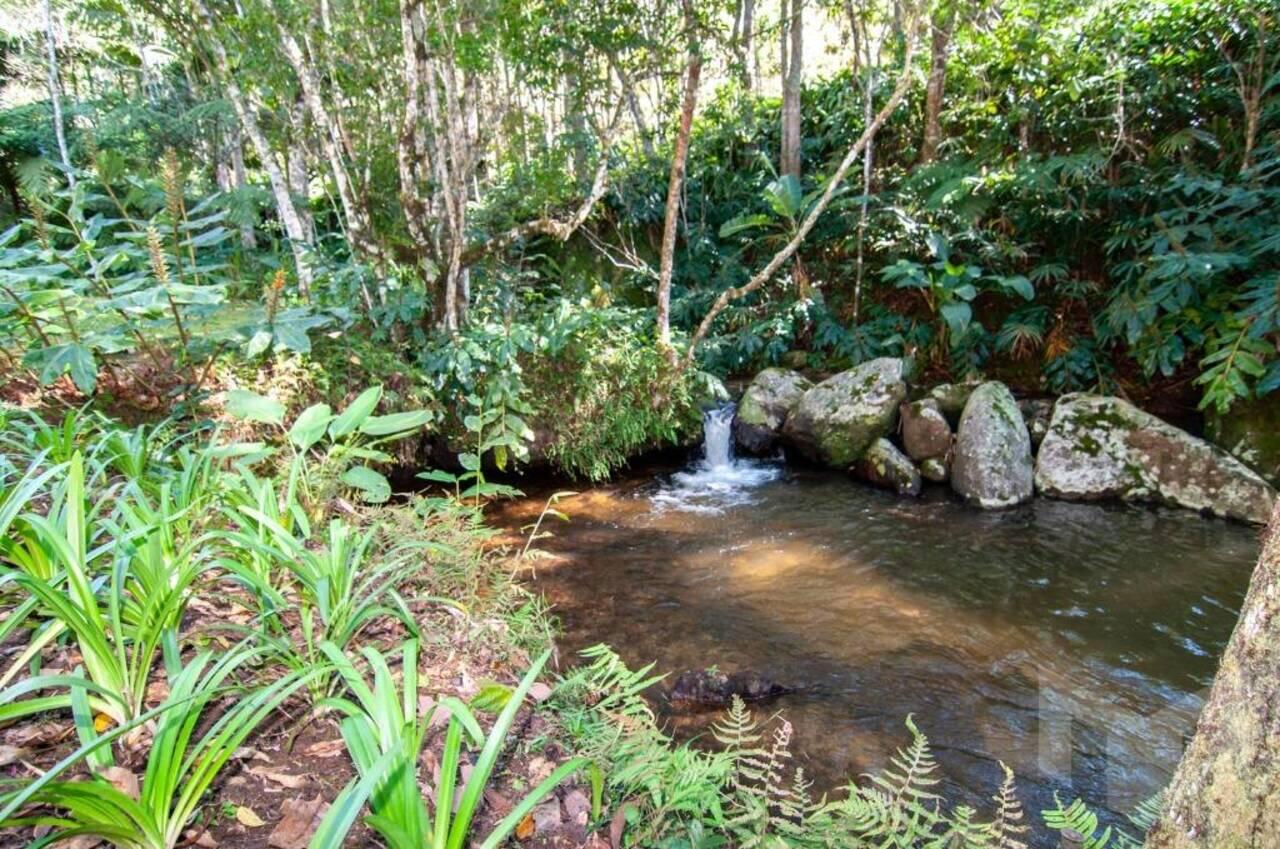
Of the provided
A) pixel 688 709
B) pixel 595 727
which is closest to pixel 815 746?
pixel 688 709

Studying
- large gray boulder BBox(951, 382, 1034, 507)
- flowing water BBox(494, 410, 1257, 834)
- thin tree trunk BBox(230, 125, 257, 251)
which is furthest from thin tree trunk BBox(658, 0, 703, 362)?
thin tree trunk BBox(230, 125, 257, 251)

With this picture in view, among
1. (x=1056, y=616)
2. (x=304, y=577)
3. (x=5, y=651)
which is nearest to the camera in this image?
(x=5, y=651)

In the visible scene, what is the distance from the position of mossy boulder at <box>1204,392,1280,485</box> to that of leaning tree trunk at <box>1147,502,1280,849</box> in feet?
17.4

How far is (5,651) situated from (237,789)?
0.77m

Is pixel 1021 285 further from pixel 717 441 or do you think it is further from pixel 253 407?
pixel 253 407

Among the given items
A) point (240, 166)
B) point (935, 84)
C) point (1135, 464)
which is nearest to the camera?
point (1135, 464)

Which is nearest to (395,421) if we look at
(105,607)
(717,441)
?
(105,607)

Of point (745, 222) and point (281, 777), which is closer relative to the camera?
point (281, 777)

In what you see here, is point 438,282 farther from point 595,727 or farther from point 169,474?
point 595,727

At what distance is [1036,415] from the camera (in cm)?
554

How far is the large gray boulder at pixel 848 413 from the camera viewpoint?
5.71m

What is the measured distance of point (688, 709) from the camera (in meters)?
2.73

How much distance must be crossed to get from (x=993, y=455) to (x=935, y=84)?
13.9 feet

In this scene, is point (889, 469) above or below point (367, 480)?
below
